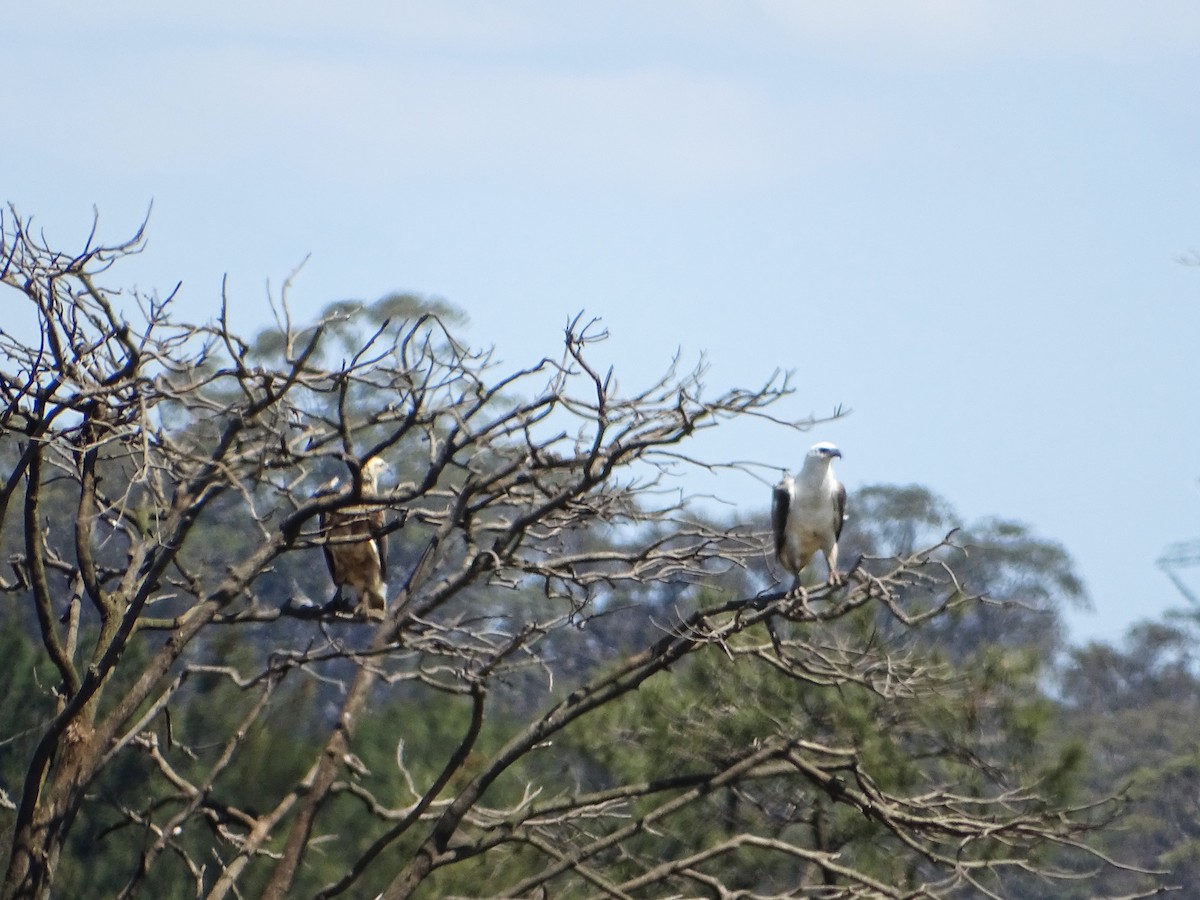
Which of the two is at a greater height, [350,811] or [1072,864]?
[1072,864]

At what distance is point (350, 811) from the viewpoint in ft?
49.1

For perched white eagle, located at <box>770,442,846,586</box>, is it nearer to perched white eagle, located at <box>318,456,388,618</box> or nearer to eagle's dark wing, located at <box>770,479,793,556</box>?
eagle's dark wing, located at <box>770,479,793,556</box>

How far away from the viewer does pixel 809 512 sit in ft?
26.0

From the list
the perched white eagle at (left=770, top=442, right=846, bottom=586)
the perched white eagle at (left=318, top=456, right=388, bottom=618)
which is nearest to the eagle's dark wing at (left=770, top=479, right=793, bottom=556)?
the perched white eagle at (left=770, top=442, right=846, bottom=586)

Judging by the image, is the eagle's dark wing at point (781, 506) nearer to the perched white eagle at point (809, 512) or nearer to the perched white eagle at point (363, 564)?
the perched white eagle at point (809, 512)

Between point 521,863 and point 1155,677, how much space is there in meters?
29.3

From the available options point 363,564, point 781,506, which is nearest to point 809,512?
point 781,506

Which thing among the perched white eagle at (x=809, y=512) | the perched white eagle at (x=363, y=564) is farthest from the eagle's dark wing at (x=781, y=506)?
the perched white eagle at (x=363, y=564)

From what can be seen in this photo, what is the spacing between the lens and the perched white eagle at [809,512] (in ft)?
26.0

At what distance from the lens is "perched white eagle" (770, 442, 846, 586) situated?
7914 millimetres

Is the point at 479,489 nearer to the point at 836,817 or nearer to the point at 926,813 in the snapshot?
the point at 926,813

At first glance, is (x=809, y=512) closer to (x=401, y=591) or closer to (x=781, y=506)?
(x=781, y=506)

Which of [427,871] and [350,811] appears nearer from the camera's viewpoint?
[427,871]

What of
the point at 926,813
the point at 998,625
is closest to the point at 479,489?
the point at 926,813
